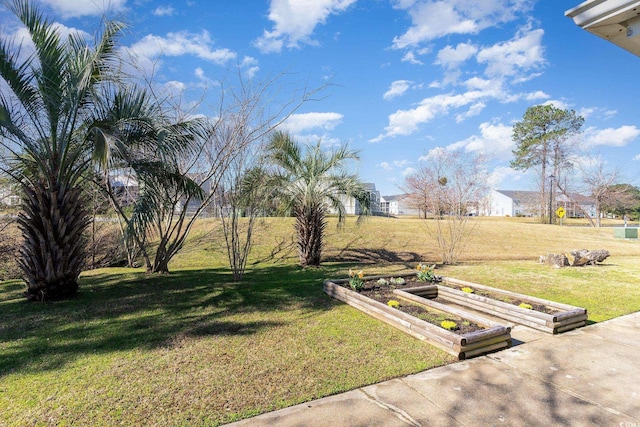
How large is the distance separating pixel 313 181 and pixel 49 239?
240 inches

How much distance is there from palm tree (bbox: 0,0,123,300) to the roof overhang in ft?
19.6

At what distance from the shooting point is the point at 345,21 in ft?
28.1

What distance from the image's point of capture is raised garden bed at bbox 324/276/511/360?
11.4 feet

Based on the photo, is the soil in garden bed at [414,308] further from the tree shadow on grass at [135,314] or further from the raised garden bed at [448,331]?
the tree shadow on grass at [135,314]

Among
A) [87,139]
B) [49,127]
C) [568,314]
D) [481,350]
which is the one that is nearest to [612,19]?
[481,350]

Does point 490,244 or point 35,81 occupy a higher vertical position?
point 35,81

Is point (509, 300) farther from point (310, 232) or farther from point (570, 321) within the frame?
point (310, 232)

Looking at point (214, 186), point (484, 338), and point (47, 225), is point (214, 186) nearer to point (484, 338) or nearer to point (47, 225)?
point (47, 225)

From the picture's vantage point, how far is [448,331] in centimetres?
363

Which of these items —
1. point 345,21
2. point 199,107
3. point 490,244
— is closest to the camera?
point 199,107

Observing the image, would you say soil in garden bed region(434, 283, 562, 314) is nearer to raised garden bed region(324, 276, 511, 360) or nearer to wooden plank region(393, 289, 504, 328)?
wooden plank region(393, 289, 504, 328)

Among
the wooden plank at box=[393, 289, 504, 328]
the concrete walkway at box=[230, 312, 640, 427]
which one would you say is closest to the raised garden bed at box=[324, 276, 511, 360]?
the wooden plank at box=[393, 289, 504, 328]

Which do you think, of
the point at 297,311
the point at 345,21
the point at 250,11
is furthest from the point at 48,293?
the point at 345,21

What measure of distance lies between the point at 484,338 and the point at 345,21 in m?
8.23
